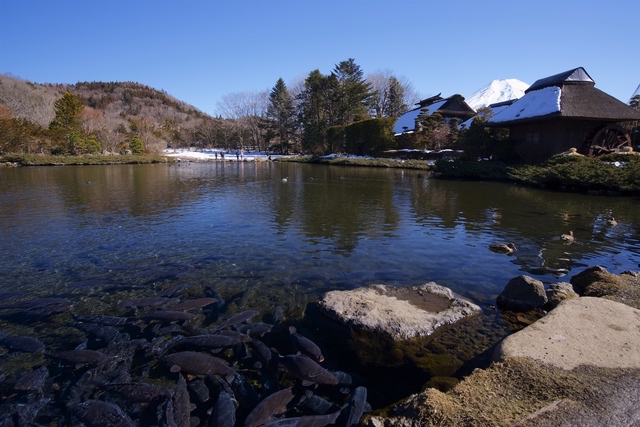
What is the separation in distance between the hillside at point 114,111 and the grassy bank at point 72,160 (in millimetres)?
5692

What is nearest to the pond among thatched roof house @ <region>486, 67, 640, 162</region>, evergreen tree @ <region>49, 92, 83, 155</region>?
thatched roof house @ <region>486, 67, 640, 162</region>

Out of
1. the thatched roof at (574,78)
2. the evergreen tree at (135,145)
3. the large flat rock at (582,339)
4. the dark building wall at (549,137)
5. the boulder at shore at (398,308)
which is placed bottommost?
the boulder at shore at (398,308)

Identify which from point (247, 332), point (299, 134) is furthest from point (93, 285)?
point (299, 134)

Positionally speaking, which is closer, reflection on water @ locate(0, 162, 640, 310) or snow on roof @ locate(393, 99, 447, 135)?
reflection on water @ locate(0, 162, 640, 310)

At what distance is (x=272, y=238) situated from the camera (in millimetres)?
9703

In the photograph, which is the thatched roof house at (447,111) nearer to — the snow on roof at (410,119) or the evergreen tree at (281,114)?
the snow on roof at (410,119)

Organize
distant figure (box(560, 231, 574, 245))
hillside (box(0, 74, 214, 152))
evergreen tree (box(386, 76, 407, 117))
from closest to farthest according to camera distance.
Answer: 1. distant figure (box(560, 231, 574, 245))
2. hillside (box(0, 74, 214, 152))
3. evergreen tree (box(386, 76, 407, 117))

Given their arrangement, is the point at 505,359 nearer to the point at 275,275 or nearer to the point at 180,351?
the point at 180,351

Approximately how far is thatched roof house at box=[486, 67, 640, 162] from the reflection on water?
10.3 metres

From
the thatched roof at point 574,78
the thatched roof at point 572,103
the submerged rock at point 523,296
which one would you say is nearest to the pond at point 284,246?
the submerged rock at point 523,296

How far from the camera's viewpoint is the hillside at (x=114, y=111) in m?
54.7

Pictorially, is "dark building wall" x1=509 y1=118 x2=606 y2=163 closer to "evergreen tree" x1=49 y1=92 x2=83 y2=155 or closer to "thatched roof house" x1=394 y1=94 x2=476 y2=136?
"thatched roof house" x1=394 y1=94 x2=476 y2=136

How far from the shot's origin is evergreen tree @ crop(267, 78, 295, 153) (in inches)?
2422

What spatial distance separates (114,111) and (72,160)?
242ft
